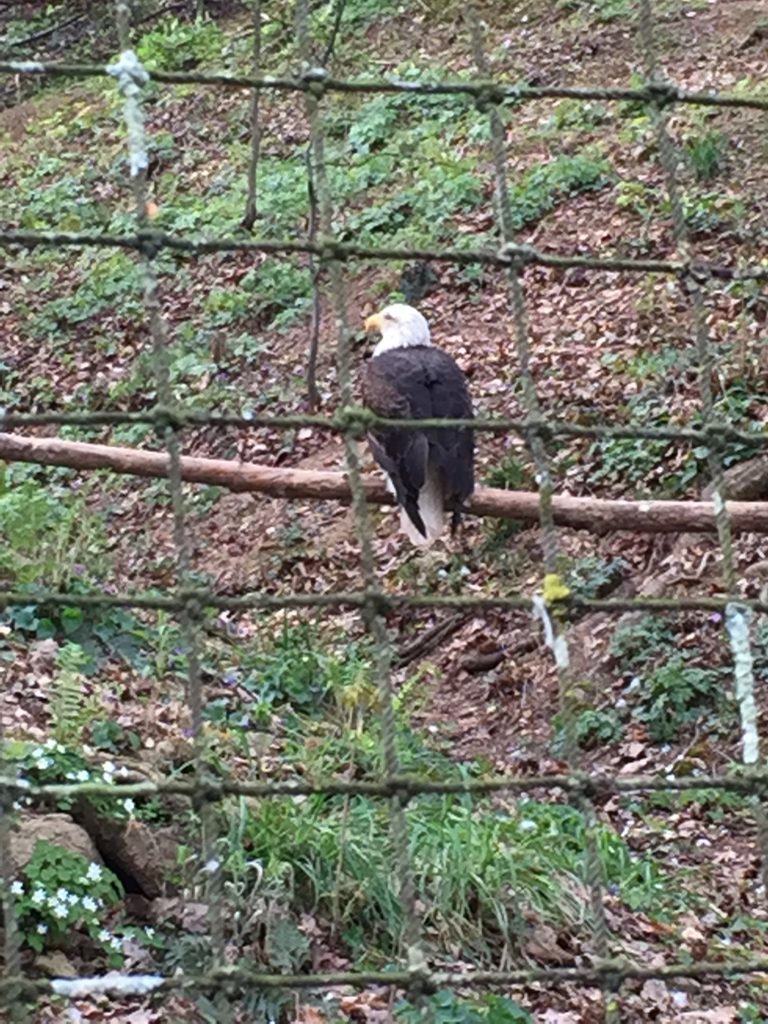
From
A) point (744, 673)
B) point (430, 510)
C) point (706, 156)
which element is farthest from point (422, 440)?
point (706, 156)

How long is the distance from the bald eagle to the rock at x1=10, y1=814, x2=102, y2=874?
1.33 m

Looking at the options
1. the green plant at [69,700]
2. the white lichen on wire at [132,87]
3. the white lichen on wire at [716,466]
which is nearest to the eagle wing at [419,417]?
the green plant at [69,700]

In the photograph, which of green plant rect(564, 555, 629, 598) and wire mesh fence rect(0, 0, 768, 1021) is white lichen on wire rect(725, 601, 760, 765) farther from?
green plant rect(564, 555, 629, 598)

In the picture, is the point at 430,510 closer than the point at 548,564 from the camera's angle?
No

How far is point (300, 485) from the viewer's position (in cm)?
323

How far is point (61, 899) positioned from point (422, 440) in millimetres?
1742

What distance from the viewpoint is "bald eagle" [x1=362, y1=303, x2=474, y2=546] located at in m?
4.27

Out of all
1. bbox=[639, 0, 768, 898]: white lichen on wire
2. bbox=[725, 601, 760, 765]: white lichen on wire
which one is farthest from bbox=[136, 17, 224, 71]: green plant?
bbox=[725, 601, 760, 765]: white lichen on wire

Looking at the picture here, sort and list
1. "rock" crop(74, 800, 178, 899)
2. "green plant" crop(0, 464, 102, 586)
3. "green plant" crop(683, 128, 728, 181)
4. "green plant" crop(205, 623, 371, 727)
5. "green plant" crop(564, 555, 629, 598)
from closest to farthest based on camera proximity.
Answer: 1. "rock" crop(74, 800, 178, 899)
2. "green plant" crop(205, 623, 371, 727)
3. "green plant" crop(0, 464, 102, 586)
4. "green plant" crop(564, 555, 629, 598)
5. "green plant" crop(683, 128, 728, 181)

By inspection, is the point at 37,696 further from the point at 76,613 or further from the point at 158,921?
the point at 158,921

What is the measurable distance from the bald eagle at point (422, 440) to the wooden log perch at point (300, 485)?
0.81 meters

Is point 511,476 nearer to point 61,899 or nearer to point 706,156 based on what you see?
point 706,156

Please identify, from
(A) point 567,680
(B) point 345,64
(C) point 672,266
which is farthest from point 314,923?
(B) point 345,64

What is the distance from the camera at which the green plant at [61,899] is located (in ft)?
10.1
